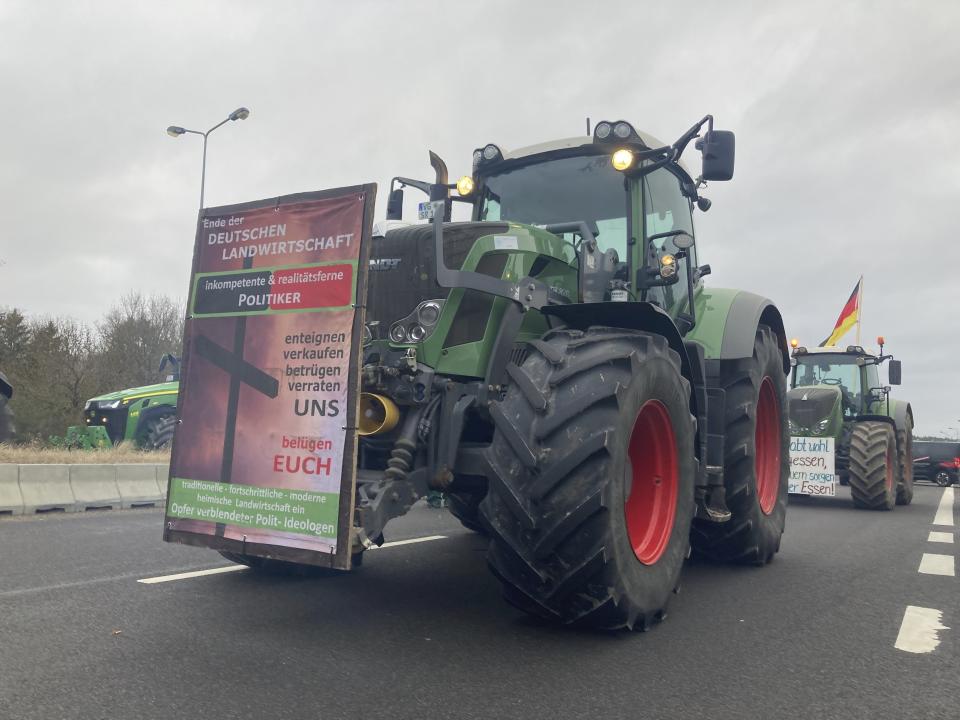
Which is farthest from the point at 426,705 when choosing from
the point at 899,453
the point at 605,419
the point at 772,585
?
the point at 899,453

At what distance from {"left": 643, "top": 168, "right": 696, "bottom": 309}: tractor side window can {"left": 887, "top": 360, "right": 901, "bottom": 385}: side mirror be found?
10.3 metres

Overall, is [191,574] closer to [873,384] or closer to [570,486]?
[570,486]

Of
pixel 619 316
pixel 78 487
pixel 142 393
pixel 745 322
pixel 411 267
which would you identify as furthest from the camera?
pixel 142 393

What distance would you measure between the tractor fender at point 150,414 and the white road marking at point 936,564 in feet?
41.5

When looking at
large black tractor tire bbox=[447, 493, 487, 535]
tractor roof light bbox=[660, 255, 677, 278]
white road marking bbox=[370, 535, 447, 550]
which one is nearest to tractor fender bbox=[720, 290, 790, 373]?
tractor roof light bbox=[660, 255, 677, 278]

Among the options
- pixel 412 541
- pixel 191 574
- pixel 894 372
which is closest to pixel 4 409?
pixel 412 541

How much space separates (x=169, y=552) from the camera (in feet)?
20.2

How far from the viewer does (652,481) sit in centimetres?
459

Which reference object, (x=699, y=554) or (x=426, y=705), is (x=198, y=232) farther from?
(x=699, y=554)

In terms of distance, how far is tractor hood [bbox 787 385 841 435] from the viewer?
1354 cm

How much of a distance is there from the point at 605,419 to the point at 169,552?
160 inches

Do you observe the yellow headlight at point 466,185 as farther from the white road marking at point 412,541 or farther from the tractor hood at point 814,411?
the tractor hood at point 814,411

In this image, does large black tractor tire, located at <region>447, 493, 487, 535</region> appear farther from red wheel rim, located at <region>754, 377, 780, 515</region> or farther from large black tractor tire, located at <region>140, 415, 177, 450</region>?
large black tractor tire, located at <region>140, 415, 177, 450</region>

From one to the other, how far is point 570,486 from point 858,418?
12.4 m
